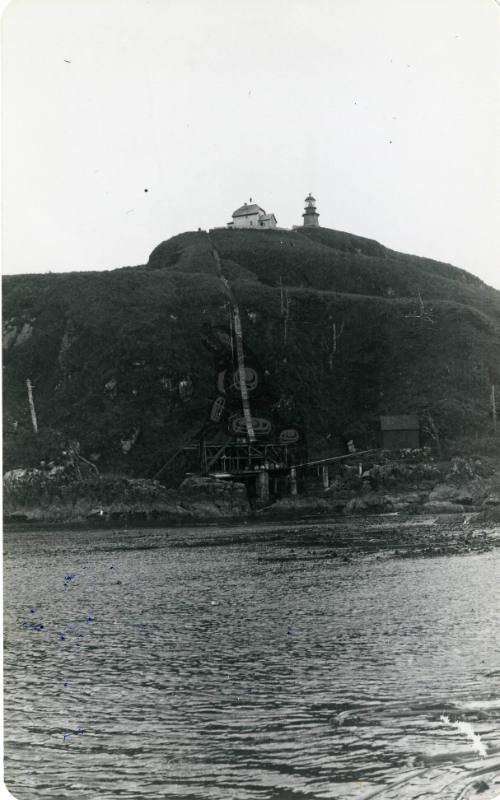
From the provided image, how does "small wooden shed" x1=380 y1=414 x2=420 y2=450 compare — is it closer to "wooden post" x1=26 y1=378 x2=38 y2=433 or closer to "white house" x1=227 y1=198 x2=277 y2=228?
"wooden post" x1=26 y1=378 x2=38 y2=433

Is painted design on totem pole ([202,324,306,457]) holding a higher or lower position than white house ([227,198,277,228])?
lower

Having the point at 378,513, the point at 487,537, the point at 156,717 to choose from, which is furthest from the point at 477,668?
the point at 378,513

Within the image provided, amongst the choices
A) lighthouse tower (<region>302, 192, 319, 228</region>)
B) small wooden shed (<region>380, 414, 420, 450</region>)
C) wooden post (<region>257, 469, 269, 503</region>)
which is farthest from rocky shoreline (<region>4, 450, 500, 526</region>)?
lighthouse tower (<region>302, 192, 319, 228</region>)

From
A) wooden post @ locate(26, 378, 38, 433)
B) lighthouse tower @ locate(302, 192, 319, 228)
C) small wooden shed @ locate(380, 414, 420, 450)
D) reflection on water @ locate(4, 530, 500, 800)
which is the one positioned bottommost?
reflection on water @ locate(4, 530, 500, 800)

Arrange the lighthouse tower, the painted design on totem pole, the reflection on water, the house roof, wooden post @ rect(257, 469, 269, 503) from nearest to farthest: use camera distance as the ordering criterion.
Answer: the reflection on water
wooden post @ rect(257, 469, 269, 503)
the painted design on totem pole
the house roof
the lighthouse tower

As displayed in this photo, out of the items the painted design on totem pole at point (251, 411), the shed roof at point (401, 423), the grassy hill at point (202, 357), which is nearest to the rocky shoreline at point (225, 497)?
the grassy hill at point (202, 357)

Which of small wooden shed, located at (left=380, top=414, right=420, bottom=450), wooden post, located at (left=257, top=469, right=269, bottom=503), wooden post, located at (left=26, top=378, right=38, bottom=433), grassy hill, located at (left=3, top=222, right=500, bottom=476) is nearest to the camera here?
wooden post, located at (left=26, top=378, right=38, bottom=433)

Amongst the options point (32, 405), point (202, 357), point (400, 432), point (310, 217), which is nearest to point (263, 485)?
point (400, 432)

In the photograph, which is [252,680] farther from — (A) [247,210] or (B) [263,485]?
(A) [247,210]

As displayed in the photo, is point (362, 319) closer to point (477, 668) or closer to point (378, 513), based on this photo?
point (378, 513)

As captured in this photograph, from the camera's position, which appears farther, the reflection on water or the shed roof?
the shed roof
